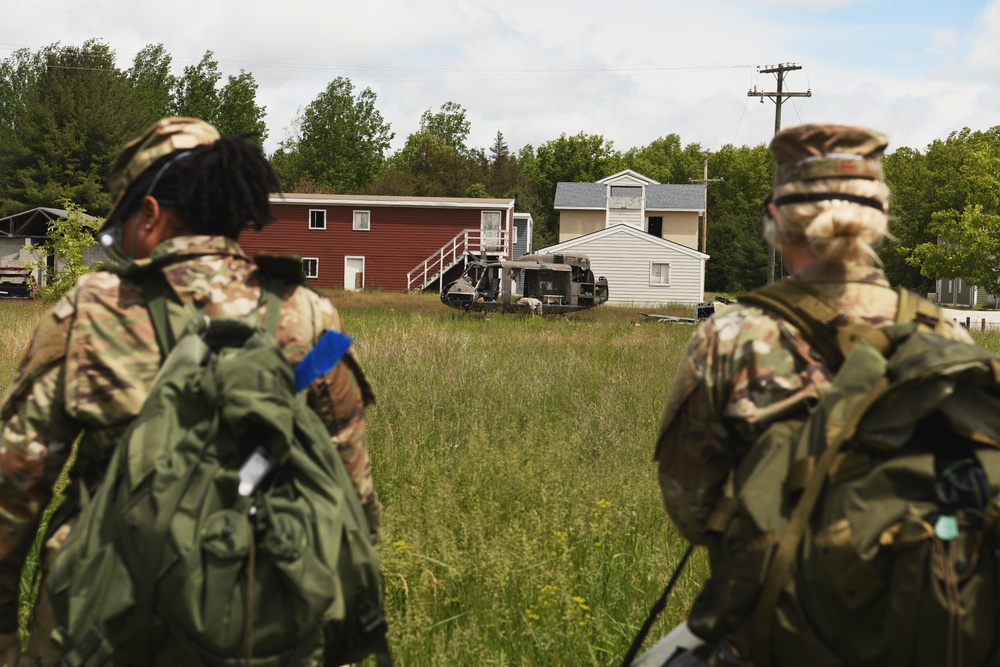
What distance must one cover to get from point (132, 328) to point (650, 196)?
66956 millimetres

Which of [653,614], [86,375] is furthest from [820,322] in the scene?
[86,375]

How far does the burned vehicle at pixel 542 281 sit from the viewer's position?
30672mm

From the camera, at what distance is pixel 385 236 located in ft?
159

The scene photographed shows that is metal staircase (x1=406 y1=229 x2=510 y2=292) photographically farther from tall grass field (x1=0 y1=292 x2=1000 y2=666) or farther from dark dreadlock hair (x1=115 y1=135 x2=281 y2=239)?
dark dreadlock hair (x1=115 y1=135 x2=281 y2=239)

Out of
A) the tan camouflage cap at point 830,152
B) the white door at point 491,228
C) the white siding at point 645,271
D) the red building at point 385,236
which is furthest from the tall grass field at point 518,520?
the white siding at point 645,271

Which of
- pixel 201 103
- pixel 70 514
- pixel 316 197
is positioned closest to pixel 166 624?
pixel 70 514

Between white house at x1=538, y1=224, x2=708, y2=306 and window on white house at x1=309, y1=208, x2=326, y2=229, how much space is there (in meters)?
10.8

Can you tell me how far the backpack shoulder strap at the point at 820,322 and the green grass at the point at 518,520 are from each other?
213 cm

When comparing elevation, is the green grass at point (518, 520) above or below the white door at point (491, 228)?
below

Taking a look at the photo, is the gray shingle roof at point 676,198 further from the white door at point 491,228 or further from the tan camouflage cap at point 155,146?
the tan camouflage cap at point 155,146

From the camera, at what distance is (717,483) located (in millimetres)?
2379

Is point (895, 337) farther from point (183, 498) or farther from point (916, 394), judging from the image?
point (183, 498)

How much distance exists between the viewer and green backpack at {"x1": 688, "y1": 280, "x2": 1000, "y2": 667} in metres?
1.73

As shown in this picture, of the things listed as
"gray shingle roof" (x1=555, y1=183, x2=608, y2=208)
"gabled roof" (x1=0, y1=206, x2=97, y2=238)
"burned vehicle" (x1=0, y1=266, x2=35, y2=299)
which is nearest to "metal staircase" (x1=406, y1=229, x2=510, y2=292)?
"gabled roof" (x1=0, y1=206, x2=97, y2=238)
